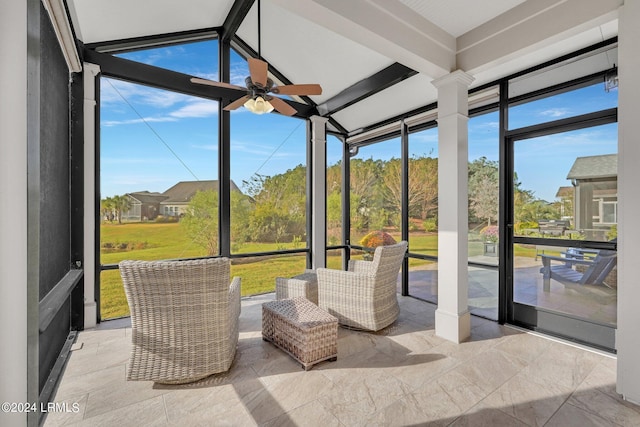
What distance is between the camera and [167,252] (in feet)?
12.4

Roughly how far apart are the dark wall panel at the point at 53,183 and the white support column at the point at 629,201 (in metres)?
3.92

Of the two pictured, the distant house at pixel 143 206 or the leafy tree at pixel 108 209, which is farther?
the distant house at pixel 143 206

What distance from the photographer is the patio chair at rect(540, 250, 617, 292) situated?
8.92 feet

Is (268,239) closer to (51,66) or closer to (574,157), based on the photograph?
(51,66)

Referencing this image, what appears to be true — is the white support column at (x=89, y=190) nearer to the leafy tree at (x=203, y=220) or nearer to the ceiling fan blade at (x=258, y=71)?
the leafy tree at (x=203, y=220)

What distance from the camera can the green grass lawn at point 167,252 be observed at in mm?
3432

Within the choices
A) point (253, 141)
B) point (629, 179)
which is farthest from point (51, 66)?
point (629, 179)

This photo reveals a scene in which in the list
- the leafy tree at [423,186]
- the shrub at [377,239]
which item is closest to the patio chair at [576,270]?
the leafy tree at [423,186]

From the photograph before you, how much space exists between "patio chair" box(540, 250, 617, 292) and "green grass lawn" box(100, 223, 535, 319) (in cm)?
22

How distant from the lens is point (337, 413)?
1880 millimetres

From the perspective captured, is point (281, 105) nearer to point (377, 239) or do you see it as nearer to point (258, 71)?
point (258, 71)

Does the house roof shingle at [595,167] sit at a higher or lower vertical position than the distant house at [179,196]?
higher
